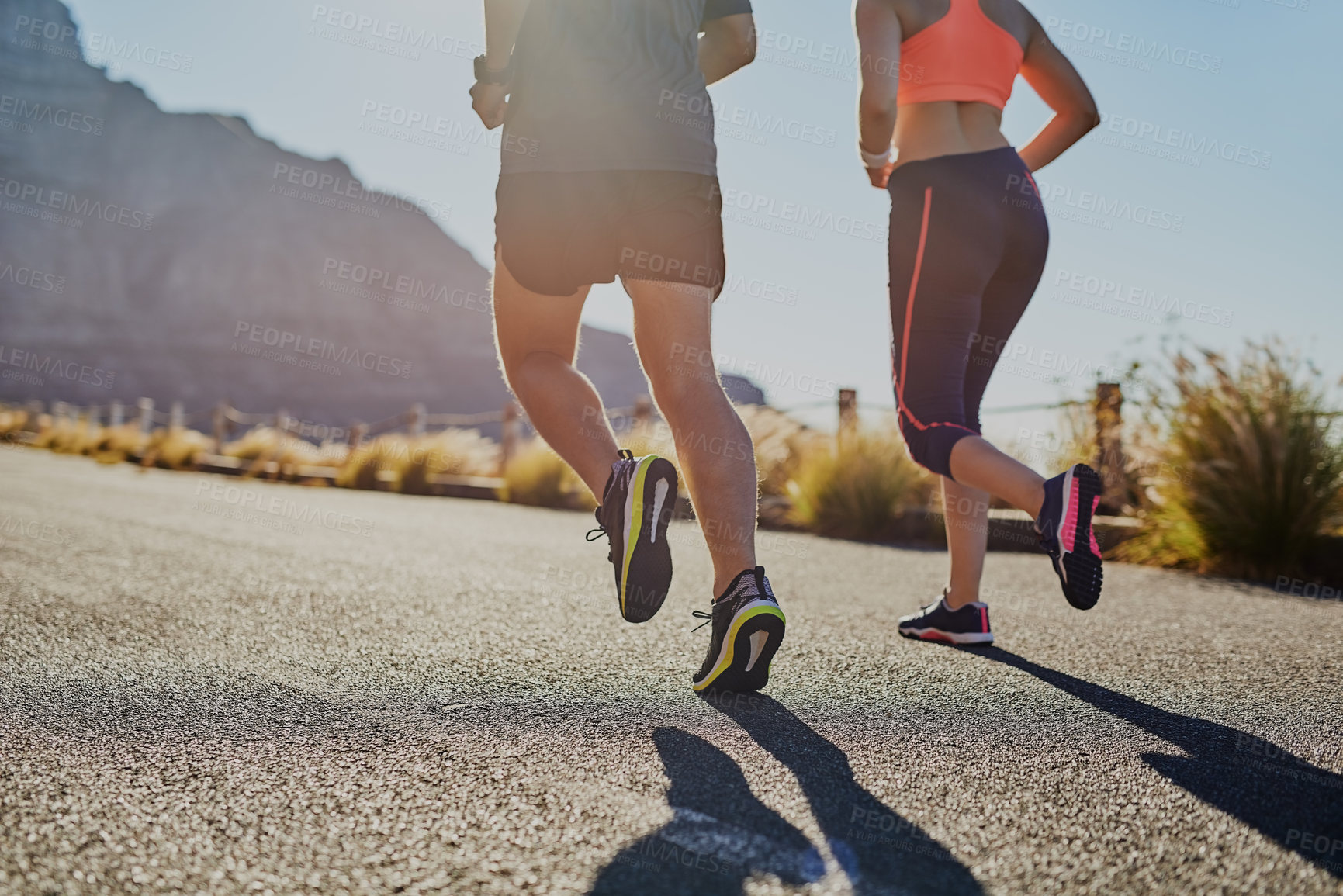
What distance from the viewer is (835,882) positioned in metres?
0.96

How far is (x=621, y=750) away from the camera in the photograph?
1.42 meters

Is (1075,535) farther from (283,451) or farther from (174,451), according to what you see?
(174,451)

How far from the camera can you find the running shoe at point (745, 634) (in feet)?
5.51

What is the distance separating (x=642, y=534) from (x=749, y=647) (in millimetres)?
299

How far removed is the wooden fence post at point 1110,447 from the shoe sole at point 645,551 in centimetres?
617

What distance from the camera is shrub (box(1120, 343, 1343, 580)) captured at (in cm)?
485

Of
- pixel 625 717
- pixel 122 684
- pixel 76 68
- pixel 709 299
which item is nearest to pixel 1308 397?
pixel 709 299

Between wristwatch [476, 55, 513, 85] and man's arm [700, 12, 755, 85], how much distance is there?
0.47m

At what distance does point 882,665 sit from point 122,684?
5.33 feet

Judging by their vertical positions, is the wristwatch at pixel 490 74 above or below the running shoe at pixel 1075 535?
above

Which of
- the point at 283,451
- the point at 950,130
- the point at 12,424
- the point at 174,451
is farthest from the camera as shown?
the point at 12,424

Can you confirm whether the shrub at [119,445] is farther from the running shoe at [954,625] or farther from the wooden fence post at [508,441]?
the running shoe at [954,625]

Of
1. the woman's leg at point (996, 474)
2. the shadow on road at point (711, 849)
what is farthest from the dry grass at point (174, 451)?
the shadow on road at point (711, 849)

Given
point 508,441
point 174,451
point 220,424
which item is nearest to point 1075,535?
point 508,441
